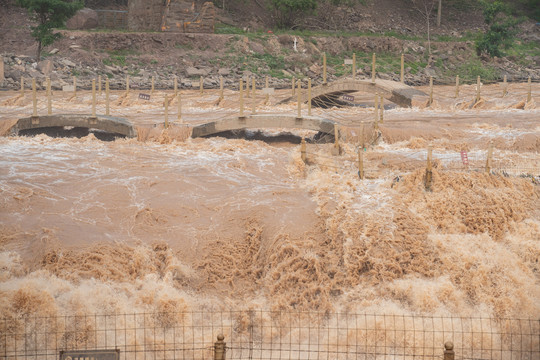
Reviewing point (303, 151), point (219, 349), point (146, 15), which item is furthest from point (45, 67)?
point (219, 349)

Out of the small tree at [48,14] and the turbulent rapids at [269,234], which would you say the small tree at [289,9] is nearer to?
the small tree at [48,14]

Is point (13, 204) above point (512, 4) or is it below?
below

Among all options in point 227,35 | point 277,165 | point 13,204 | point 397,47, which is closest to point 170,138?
point 277,165

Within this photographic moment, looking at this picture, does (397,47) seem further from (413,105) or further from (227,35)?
(413,105)

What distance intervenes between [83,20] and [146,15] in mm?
3463

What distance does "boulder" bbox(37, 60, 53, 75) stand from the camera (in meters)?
34.6

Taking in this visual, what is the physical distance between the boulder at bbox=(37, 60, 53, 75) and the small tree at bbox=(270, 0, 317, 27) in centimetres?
1406

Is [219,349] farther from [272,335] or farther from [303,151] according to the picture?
[303,151]

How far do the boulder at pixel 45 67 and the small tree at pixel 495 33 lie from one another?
23537 mm

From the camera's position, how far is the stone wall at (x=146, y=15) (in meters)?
41.8

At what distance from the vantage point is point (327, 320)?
38.0ft

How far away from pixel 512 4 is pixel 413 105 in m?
28.2

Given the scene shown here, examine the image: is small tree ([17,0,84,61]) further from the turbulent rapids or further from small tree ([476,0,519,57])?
small tree ([476,0,519,57])

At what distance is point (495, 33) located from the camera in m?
42.5
